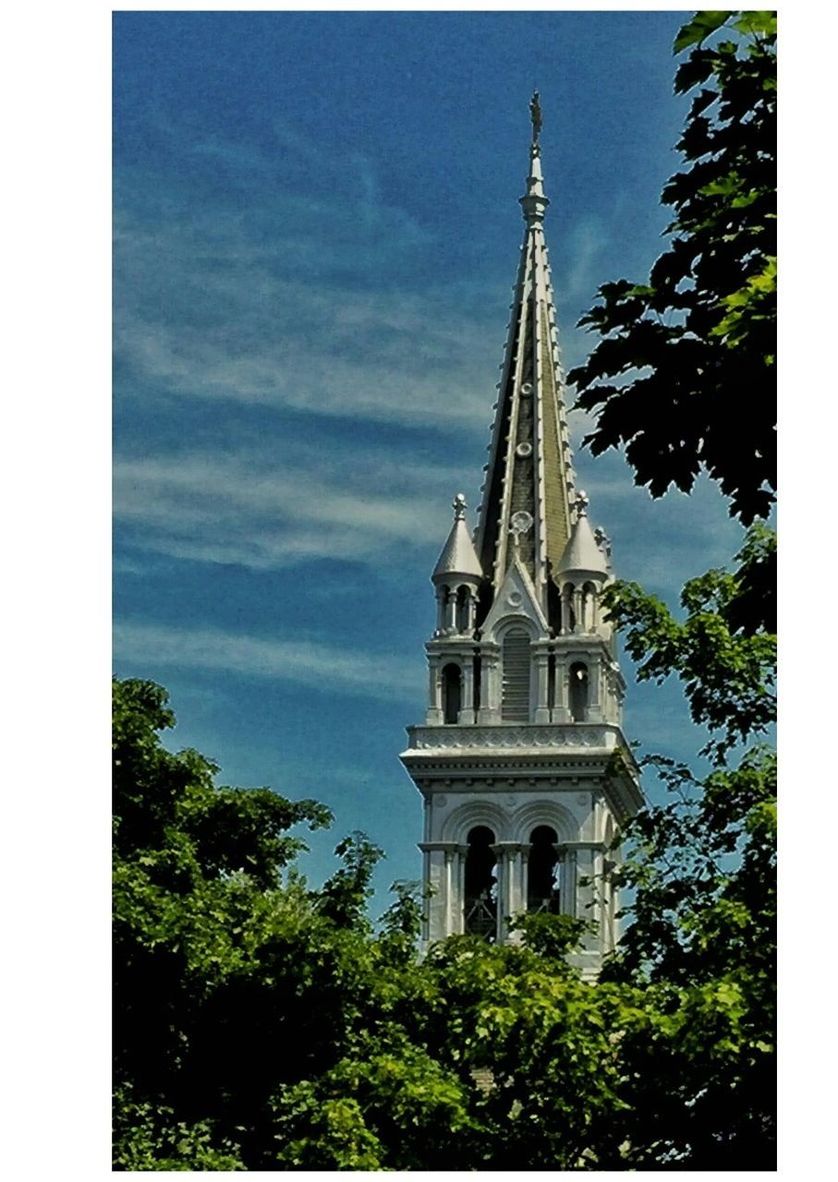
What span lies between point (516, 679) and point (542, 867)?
3.66m

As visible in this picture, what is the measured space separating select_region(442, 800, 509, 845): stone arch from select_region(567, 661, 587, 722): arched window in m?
2.35

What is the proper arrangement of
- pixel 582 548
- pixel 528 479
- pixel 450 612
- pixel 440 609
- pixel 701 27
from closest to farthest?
pixel 701 27 < pixel 582 548 < pixel 528 479 < pixel 450 612 < pixel 440 609

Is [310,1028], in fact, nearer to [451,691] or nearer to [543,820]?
[543,820]

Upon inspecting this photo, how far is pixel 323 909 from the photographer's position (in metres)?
16.6

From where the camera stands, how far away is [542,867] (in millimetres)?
43344

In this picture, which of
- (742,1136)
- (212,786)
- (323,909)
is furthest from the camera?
(212,786)

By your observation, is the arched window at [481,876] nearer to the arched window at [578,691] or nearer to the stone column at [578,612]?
the arched window at [578,691]

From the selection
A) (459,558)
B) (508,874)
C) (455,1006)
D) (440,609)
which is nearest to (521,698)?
(440,609)

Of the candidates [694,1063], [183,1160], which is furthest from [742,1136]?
[183,1160]
